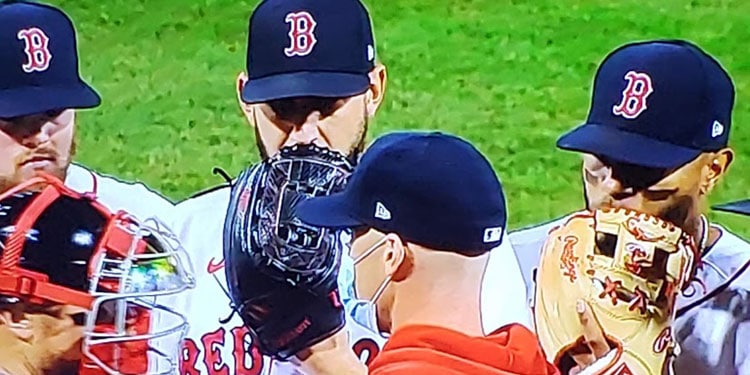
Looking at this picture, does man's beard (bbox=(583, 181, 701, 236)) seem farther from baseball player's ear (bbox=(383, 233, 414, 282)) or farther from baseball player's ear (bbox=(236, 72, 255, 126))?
baseball player's ear (bbox=(236, 72, 255, 126))

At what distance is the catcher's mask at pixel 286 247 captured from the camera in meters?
2.24

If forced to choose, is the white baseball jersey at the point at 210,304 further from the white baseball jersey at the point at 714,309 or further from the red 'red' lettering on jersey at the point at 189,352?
the white baseball jersey at the point at 714,309

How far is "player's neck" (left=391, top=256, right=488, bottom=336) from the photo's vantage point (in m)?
2.14

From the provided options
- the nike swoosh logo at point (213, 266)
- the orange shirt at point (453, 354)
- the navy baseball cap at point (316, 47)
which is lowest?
the orange shirt at point (453, 354)

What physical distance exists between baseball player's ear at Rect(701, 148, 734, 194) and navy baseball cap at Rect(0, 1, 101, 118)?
3.20 feet

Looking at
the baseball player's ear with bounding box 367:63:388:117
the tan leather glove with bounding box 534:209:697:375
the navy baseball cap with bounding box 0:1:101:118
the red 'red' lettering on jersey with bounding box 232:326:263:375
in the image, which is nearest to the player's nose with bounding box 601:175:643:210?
the tan leather glove with bounding box 534:209:697:375

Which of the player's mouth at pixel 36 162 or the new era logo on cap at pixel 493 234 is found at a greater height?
the player's mouth at pixel 36 162

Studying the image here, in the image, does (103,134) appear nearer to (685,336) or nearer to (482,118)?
(482,118)

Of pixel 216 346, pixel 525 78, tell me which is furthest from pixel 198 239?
pixel 525 78

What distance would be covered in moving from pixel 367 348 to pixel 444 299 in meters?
0.17

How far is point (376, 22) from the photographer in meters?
2.24

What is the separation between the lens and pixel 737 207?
2.17 metres

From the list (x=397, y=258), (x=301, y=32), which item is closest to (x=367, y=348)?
(x=397, y=258)

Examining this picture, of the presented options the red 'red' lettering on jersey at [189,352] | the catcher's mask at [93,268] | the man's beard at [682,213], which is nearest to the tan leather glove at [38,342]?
the catcher's mask at [93,268]
